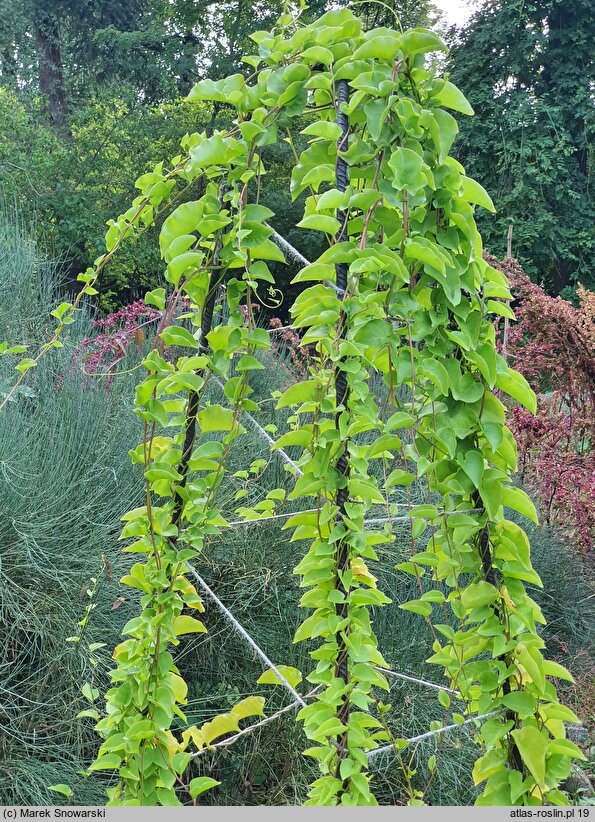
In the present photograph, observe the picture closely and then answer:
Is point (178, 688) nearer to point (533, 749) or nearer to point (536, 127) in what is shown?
point (533, 749)

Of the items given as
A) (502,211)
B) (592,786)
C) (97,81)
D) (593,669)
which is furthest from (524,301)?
(97,81)

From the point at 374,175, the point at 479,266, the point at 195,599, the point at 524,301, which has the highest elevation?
the point at 374,175

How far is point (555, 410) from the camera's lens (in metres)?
4.52

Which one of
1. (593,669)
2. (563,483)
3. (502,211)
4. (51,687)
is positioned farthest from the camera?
(502,211)

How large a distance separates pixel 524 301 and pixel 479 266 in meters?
3.20

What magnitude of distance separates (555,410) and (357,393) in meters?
3.73

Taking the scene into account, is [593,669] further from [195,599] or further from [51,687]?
[195,599]

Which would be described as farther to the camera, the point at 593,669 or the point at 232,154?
the point at 593,669

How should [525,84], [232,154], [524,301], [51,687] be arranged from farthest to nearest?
[525,84], [524,301], [51,687], [232,154]

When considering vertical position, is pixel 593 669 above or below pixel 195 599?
below

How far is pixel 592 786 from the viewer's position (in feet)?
7.30

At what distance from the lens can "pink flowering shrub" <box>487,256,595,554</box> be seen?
3553mm

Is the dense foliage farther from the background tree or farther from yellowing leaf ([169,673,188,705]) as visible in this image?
yellowing leaf ([169,673,188,705])

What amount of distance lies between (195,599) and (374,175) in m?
0.73
